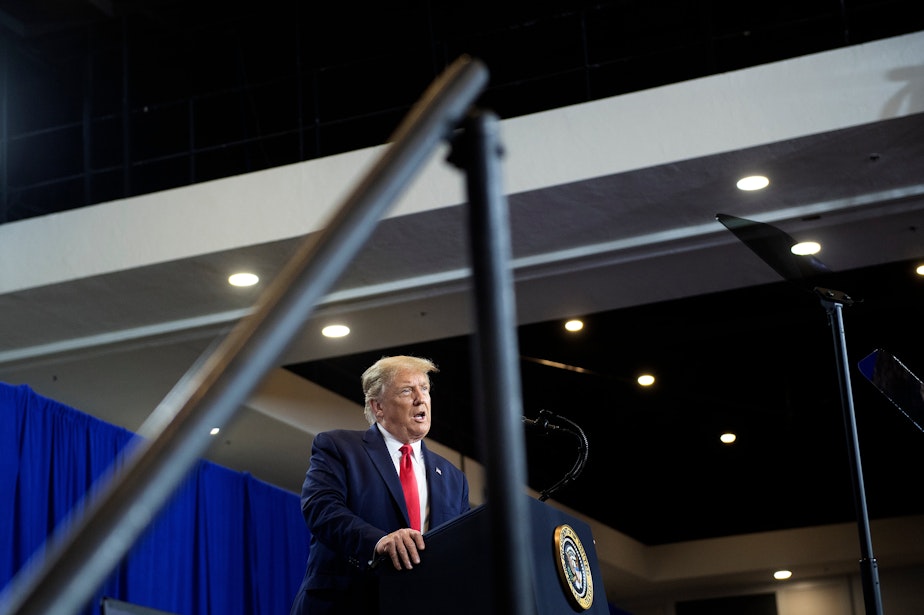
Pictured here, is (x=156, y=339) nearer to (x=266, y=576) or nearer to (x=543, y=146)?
(x=266, y=576)

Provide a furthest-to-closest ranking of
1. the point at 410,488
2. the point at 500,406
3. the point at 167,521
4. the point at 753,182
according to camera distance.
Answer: the point at 167,521 < the point at 753,182 < the point at 410,488 < the point at 500,406

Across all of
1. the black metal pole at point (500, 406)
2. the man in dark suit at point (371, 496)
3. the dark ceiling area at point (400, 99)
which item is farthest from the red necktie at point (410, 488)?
the dark ceiling area at point (400, 99)

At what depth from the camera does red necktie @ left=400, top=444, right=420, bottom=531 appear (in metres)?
3.06

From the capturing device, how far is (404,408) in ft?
10.6

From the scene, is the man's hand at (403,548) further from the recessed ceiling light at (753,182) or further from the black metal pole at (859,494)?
the recessed ceiling light at (753,182)

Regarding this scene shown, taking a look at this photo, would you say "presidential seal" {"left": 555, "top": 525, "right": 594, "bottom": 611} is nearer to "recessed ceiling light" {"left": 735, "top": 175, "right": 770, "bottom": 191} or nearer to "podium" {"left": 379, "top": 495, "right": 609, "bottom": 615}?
"podium" {"left": 379, "top": 495, "right": 609, "bottom": 615}

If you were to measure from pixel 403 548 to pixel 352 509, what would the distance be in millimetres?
482

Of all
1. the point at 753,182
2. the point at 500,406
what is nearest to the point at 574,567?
the point at 500,406

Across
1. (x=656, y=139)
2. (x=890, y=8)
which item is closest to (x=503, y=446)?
(x=656, y=139)

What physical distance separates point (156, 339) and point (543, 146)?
2705 millimetres

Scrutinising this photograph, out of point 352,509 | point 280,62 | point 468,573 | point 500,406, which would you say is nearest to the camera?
point 500,406

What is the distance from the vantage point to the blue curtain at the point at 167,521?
568 centimetres

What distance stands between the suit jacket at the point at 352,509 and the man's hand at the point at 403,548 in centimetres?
11

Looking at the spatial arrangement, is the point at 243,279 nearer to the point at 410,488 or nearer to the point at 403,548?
the point at 410,488
